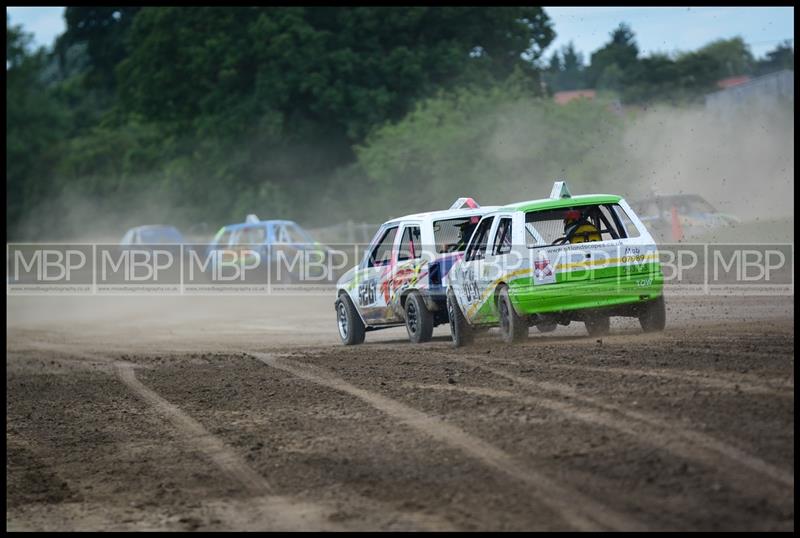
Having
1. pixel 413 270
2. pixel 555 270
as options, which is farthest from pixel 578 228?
pixel 413 270

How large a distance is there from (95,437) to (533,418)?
13.3 feet

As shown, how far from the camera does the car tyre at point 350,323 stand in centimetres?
1588

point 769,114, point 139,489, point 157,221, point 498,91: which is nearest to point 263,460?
point 139,489

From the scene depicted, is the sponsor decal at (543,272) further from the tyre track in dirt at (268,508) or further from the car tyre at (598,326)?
the tyre track in dirt at (268,508)

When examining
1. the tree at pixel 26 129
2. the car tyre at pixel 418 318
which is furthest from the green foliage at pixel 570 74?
the car tyre at pixel 418 318

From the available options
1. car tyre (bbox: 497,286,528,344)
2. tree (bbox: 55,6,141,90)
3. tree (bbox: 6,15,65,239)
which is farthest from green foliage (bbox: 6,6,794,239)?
car tyre (bbox: 497,286,528,344)

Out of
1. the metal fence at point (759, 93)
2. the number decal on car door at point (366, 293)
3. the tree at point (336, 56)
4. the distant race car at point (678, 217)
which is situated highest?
Answer: the tree at point (336, 56)

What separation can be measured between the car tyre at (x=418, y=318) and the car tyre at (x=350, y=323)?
4.48ft

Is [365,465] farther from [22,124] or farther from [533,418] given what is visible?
[22,124]

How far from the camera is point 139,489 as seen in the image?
8.45 meters

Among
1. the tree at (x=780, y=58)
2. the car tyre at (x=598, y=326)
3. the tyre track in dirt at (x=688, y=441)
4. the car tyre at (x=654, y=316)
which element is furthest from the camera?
the tree at (x=780, y=58)

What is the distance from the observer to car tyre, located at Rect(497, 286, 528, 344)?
12.7 meters

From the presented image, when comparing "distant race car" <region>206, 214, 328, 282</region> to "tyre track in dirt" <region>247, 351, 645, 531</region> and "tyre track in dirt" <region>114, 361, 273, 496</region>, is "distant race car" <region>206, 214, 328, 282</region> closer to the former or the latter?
"tyre track in dirt" <region>114, 361, 273, 496</region>

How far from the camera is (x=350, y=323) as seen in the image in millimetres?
15906
